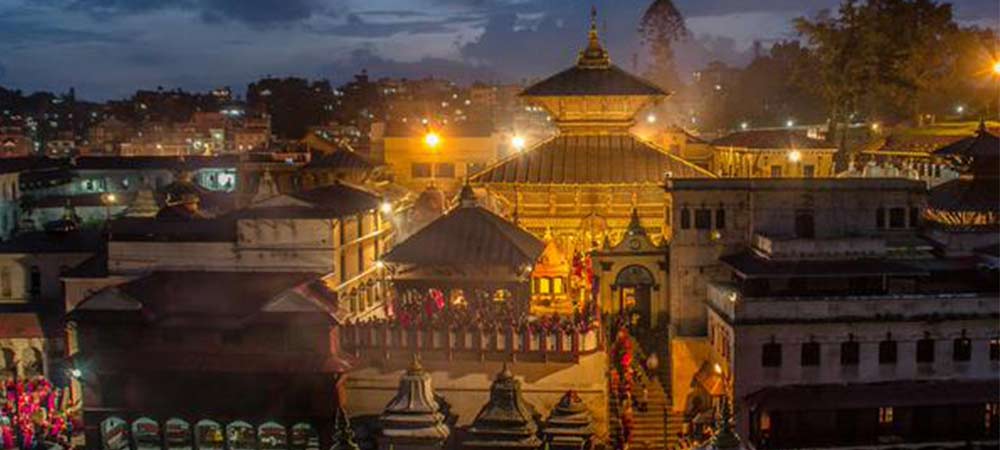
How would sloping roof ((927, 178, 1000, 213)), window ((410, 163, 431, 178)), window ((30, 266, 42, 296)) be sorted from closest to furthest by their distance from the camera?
sloping roof ((927, 178, 1000, 213)), window ((30, 266, 42, 296)), window ((410, 163, 431, 178))

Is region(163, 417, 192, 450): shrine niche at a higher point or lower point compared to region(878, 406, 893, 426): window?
lower

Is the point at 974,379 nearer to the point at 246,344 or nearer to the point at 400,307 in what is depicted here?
the point at 400,307

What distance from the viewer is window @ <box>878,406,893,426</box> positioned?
1186 inches

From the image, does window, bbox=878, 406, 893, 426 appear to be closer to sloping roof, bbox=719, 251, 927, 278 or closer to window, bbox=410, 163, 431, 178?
sloping roof, bbox=719, 251, 927, 278

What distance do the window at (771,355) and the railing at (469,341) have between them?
5.00 m

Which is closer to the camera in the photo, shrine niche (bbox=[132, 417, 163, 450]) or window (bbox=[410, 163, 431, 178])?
shrine niche (bbox=[132, 417, 163, 450])

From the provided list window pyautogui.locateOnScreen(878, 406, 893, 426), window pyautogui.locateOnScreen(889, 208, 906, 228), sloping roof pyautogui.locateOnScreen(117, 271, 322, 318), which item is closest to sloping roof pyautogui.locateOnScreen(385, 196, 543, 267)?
sloping roof pyautogui.locateOnScreen(117, 271, 322, 318)

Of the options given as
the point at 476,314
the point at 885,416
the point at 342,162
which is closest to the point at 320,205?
the point at 476,314

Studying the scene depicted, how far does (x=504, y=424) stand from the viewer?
25953 millimetres

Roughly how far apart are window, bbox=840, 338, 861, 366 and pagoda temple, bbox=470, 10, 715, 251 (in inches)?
366

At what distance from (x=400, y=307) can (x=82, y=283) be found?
1511cm

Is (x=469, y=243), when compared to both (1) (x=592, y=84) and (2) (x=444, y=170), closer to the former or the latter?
(1) (x=592, y=84)

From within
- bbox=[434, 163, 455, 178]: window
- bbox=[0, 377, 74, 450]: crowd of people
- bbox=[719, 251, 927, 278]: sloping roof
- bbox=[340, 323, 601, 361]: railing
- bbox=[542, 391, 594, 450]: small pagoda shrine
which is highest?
bbox=[434, 163, 455, 178]: window

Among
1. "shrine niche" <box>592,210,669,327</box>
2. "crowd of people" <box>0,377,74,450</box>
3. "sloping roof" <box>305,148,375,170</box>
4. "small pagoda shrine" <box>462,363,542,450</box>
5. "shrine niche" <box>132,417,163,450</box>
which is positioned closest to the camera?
"small pagoda shrine" <box>462,363,542,450</box>
